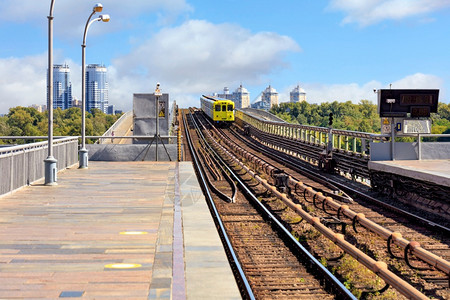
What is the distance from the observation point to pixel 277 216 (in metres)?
14.5

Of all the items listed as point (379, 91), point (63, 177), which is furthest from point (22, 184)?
point (379, 91)

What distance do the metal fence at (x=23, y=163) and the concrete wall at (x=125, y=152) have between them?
16.8 ft

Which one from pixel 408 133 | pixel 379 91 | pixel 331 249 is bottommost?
pixel 331 249

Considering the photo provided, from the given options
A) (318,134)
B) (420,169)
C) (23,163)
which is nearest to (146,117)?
(318,134)

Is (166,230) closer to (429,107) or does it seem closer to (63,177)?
(63,177)

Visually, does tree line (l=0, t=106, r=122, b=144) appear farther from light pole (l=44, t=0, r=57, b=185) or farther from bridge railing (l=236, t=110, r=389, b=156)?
light pole (l=44, t=0, r=57, b=185)

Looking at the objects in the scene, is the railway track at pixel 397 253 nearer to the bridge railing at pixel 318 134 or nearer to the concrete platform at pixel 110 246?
the concrete platform at pixel 110 246

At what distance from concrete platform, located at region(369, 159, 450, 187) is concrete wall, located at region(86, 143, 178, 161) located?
1232 cm

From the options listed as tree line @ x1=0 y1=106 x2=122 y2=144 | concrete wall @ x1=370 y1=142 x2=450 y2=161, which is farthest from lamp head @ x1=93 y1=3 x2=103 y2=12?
tree line @ x1=0 y1=106 x2=122 y2=144

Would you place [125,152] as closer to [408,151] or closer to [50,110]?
[50,110]

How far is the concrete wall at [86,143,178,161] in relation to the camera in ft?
89.2

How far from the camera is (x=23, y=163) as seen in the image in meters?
16.2

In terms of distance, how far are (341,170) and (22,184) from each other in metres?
13.9

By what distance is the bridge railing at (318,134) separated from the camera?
2198 centimetres
